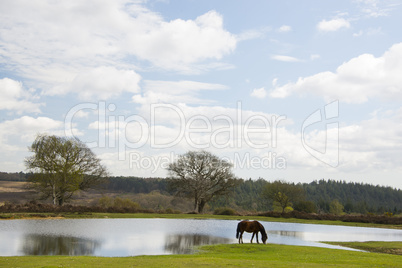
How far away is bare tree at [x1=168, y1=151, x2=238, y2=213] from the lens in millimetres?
79062

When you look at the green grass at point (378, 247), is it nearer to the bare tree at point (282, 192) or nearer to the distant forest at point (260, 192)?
the bare tree at point (282, 192)

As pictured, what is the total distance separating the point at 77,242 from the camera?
28.0 metres

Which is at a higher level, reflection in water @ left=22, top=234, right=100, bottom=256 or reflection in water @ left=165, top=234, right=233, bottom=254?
reflection in water @ left=22, top=234, right=100, bottom=256

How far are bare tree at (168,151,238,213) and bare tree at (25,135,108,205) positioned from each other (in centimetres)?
1858

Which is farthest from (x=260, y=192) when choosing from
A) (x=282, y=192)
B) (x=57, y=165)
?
(x=57, y=165)

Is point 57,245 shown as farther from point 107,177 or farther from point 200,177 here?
point 200,177

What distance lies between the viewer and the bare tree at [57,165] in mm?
65500

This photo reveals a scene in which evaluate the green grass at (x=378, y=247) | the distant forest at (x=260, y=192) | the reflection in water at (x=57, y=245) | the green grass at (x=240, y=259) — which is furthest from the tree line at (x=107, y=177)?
the distant forest at (x=260, y=192)

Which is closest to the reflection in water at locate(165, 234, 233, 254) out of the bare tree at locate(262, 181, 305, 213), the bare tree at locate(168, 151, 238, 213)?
the bare tree at locate(168, 151, 238, 213)

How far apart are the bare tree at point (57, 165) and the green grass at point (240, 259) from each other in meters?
45.9

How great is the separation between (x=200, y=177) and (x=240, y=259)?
59.0 meters

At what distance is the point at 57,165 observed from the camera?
65688 mm

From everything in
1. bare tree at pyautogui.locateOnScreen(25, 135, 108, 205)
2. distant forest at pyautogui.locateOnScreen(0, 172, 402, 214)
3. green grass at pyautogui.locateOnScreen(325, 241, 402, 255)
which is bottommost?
distant forest at pyautogui.locateOnScreen(0, 172, 402, 214)

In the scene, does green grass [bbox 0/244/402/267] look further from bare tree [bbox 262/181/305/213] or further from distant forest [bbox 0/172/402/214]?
distant forest [bbox 0/172/402/214]
